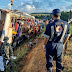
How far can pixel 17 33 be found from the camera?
10.7m

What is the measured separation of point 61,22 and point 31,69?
10.0ft

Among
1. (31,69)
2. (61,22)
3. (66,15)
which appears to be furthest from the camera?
(66,15)

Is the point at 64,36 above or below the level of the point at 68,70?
above

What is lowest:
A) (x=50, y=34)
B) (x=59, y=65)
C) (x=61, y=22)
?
(x=59, y=65)

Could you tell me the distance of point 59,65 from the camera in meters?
3.77

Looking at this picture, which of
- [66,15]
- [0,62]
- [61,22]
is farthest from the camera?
[66,15]

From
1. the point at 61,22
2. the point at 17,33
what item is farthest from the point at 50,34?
the point at 17,33

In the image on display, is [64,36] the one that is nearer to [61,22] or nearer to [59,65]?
[61,22]

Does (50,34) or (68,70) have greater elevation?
(50,34)

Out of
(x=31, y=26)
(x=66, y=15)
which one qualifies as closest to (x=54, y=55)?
(x=31, y=26)

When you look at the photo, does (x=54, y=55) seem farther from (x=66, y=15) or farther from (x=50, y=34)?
(x=66, y=15)

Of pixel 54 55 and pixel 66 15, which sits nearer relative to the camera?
pixel 54 55

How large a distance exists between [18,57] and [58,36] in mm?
5274

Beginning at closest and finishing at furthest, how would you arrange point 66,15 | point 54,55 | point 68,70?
1. point 54,55
2. point 68,70
3. point 66,15
